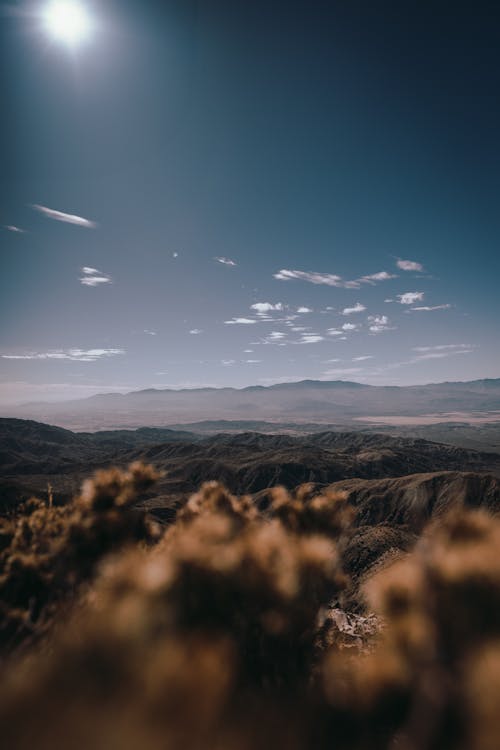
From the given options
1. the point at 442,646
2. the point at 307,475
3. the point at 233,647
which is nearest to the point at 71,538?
the point at 233,647

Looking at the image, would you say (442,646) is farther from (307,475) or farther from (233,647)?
(307,475)

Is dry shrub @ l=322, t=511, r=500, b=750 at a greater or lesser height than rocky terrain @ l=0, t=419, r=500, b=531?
greater

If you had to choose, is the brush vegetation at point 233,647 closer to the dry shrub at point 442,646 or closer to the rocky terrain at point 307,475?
the dry shrub at point 442,646

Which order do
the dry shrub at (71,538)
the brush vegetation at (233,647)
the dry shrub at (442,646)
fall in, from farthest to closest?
the dry shrub at (71,538), the dry shrub at (442,646), the brush vegetation at (233,647)

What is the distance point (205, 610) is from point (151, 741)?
8.49ft

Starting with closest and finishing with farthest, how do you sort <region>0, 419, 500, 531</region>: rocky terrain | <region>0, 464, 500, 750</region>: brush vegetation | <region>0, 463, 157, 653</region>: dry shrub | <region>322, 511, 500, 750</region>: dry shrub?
<region>0, 464, 500, 750</region>: brush vegetation, <region>322, 511, 500, 750</region>: dry shrub, <region>0, 463, 157, 653</region>: dry shrub, <region>0, 419, 500, 531</region>: rocky terrain

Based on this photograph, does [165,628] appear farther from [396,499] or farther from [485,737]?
[396,499]

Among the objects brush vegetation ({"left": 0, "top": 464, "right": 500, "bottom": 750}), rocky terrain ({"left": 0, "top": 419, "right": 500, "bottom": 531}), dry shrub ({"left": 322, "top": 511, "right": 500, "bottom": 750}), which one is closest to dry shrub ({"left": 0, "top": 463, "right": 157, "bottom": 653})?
brush vegetation ({"left": 0, "top": 464, "right": 500, "bottom": 750})

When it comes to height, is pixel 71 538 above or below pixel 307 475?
above

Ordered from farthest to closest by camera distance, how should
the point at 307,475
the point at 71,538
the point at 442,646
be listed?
the point at 307,475, the point at 71,538, the point at 442,646

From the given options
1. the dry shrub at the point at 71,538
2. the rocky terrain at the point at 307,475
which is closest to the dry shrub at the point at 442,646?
the dry shrub at the point at 71,538

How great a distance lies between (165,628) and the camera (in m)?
4.94

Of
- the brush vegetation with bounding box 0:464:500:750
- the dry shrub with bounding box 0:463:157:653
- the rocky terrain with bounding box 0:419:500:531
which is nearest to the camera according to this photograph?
the brush vegetation with bounding box 0:464:500:750

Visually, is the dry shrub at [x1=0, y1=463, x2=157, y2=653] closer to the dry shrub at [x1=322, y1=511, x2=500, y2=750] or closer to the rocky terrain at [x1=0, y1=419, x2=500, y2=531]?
the dry shrub at [x1=322, y1=511, x2=500, y2=750]
